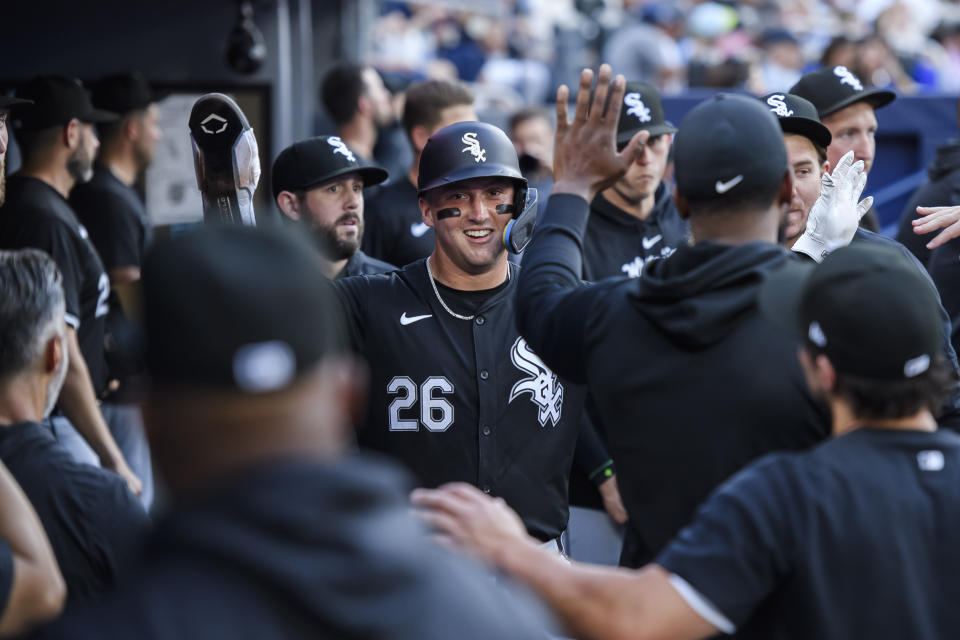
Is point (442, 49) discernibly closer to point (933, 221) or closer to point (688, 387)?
point (933, 221)

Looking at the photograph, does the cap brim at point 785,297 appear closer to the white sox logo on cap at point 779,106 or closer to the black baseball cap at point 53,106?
the white sox logo on cap at point 779,106

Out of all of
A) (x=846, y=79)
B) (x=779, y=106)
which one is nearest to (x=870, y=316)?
(x=779, y=106)

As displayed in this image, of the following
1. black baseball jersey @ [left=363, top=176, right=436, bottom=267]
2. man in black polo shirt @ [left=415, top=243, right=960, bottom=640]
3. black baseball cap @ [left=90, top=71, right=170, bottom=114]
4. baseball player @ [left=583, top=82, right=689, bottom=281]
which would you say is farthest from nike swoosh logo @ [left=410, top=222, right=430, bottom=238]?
man in black polo shirt @ [left=415, top=243, right=960, bottom=640]

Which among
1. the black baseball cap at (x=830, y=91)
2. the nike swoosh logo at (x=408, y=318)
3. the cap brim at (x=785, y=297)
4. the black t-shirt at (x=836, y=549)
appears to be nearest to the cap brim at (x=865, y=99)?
the black baseball cap at (x=830, y=91)

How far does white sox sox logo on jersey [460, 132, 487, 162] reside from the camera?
3726 mm

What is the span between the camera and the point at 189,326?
1.44 m

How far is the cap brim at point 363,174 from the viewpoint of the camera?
4.64 meters

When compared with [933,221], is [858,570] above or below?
below

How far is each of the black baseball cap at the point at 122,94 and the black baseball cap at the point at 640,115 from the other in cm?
→ 286

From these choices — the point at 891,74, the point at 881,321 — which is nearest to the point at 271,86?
the point at 891,74

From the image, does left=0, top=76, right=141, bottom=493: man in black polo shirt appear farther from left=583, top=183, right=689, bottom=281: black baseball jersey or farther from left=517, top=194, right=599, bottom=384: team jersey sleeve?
left=517, top=194, right=599, bottom=384: team jersey sleeve

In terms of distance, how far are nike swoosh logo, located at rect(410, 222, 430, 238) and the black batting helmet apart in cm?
184

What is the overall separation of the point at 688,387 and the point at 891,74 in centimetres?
906

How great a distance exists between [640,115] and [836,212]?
1.86 metres
